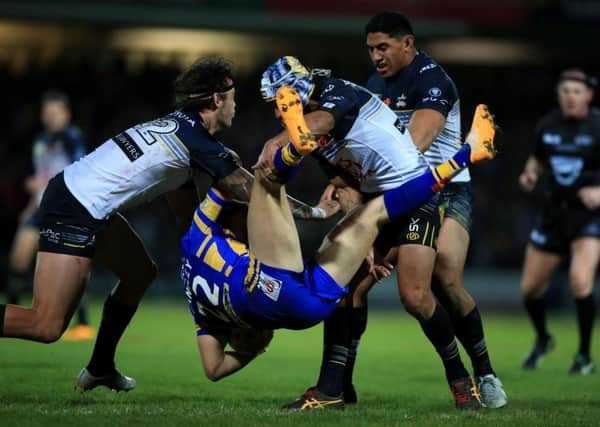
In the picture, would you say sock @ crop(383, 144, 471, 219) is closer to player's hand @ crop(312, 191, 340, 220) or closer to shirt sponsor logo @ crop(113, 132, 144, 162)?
player's hand @ crop(312, 191, 340, 220)

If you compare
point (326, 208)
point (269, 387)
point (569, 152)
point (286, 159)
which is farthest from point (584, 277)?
point (286, 159)

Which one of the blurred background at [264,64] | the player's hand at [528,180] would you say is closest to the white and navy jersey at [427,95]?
the player's hand at [528,180]

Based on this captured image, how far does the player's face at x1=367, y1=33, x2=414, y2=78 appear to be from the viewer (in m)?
6.75

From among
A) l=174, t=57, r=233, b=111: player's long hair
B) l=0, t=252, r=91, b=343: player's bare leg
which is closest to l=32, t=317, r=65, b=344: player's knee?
l=0, t=252, r=91, b=343: player's bare leg

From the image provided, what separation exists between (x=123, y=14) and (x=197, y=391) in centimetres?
1562

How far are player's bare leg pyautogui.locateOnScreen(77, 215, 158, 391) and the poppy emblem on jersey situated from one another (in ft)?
6.78

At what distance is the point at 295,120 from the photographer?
5422 millimetres

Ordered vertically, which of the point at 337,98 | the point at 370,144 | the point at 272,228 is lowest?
the point at 272,228

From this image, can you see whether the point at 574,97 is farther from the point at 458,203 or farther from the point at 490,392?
the point at 490,392

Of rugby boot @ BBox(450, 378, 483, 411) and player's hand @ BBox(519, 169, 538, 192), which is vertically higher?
player's hand @ BBox(519, 169, 538, 192)

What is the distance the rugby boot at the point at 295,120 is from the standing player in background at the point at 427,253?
44.3 inches

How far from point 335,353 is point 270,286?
792 millimetres

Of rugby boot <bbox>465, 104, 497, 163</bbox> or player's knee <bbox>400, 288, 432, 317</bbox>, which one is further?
player's knee <bbox>400, 288, 432, 317</bbox>

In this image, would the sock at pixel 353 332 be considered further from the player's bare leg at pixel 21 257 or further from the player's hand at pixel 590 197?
Answer: the player's bare leg at pixel 21 257
